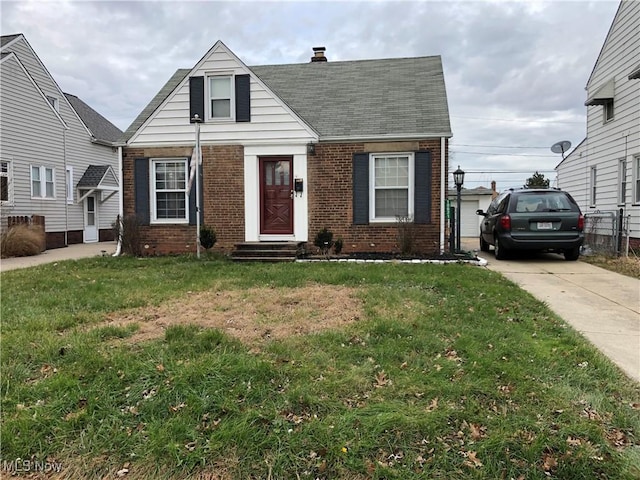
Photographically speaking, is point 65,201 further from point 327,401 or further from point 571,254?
point 327,401

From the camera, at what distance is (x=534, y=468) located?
8.21 ft

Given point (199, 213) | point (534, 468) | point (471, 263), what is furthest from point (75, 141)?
point (534, 468)

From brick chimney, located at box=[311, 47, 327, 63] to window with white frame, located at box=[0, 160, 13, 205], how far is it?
36.2ft

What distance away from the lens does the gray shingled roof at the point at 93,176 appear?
1970cm

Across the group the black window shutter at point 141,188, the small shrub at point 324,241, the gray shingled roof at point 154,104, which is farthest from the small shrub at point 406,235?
the gray shingled roof at point 154,104

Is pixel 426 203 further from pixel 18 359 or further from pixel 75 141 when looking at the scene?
pixel 75 141

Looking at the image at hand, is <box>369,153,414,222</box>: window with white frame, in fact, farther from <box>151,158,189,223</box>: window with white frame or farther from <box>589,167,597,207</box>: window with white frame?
<box>589,167,597,207</box>: window with white frame

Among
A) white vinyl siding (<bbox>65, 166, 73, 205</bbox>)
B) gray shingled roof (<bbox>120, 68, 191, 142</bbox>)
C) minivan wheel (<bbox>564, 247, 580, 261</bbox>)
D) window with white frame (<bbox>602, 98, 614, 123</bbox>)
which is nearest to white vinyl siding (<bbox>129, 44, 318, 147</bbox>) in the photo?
gray shingled roof (<bbox>120, 68, 191, 142</bbox>)

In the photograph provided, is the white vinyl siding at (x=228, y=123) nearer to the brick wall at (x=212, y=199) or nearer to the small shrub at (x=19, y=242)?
the brick wall at (x=212, y=199)

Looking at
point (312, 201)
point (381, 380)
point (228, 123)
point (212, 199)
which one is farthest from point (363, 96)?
point (381, 380)

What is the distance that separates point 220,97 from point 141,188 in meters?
3.10

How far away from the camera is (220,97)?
1144 centimetres

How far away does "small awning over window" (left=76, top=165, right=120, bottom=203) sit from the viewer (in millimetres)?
19609

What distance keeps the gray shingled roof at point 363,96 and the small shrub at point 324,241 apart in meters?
2.37
